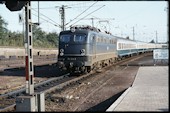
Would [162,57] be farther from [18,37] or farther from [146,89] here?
[18,37]

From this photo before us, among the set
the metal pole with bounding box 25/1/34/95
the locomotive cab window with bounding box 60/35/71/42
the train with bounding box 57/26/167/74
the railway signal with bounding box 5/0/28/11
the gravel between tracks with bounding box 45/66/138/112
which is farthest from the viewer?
the locomotive cab window with bounding box 60/35/71/42

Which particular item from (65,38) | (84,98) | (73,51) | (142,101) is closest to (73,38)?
(65,38)

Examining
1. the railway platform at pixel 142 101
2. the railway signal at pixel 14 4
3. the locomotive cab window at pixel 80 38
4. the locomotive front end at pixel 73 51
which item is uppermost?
the railway signal at pixel 14 4

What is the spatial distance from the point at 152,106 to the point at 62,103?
147 inches

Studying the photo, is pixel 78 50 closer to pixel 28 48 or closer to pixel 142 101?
pixel 142 101

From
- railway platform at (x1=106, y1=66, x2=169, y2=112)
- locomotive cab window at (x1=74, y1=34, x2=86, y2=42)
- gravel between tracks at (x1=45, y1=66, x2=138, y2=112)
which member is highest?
locomotive cab window at (x1=74, y1=34, x2=86, y2=42)

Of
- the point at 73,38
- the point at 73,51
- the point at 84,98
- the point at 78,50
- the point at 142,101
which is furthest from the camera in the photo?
the point at 73,38

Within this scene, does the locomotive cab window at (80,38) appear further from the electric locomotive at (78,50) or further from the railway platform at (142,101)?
the railway platform at (142,101)

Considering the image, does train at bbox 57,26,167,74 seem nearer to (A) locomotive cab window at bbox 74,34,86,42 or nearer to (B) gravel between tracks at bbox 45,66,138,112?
(A) locomotive cab window at bbox 74,34,86,42

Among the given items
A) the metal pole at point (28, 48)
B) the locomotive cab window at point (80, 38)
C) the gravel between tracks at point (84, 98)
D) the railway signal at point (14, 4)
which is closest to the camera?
the railway signal at point (14, 4)

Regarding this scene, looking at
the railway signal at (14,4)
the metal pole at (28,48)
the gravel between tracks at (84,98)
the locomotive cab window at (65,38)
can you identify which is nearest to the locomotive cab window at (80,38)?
the locomotive cab window at (65,38)

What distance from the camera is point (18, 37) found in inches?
2960

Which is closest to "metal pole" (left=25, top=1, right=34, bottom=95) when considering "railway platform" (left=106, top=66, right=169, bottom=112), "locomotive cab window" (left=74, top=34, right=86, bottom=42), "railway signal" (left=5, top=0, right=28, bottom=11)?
"railway signal" (left=5, top=0, right=28, bottom=11)

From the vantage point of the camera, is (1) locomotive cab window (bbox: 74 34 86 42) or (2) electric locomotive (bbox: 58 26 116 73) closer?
(2) electric locomotive (bbox: 58 26 116 73)
